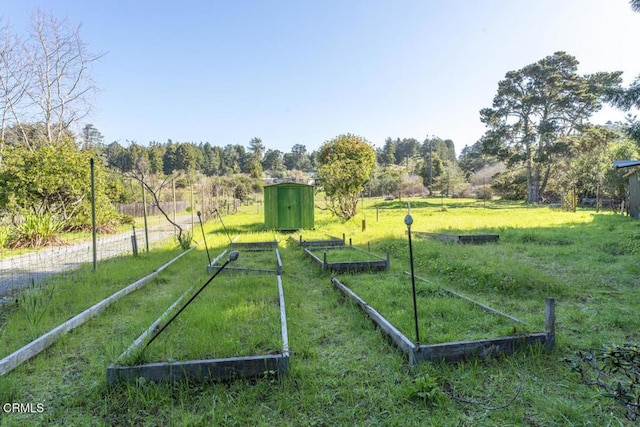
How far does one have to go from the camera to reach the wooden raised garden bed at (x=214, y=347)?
2.37 metres

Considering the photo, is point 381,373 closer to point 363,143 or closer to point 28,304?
point 28,304

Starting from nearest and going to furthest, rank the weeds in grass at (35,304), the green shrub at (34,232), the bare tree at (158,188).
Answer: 1. the weeds in grass at (35,304)
2. the bare tree at (158,188)
3. the green shrub at (34,232)

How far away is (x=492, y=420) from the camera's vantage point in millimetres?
1986

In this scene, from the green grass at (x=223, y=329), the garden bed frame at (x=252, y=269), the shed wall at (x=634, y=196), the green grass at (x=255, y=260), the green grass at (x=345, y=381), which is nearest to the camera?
the green grass at (x=345, y=381)

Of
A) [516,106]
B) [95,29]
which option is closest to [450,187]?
[516,106]

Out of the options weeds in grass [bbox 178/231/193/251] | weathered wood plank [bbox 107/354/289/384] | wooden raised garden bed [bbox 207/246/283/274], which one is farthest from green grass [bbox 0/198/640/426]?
weeds in grass [bbox 178/231/193/251]

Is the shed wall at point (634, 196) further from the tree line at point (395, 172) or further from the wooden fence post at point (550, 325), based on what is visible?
the wooden fence post at point (550, 325)

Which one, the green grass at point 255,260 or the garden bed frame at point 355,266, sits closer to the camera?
the garden bed frame at point 355,266

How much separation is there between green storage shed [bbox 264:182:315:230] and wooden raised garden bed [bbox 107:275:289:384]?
27.2ft

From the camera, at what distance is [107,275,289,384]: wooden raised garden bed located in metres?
2.37

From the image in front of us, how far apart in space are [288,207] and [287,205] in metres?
0.08

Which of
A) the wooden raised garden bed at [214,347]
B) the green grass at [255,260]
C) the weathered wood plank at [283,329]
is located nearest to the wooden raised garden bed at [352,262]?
the green grass at [255,260]

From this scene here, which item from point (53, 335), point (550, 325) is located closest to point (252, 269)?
point (53, 335)

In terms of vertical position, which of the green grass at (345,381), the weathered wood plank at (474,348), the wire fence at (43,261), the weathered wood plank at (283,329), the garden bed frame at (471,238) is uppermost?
the garden bed frame at (471,238)
